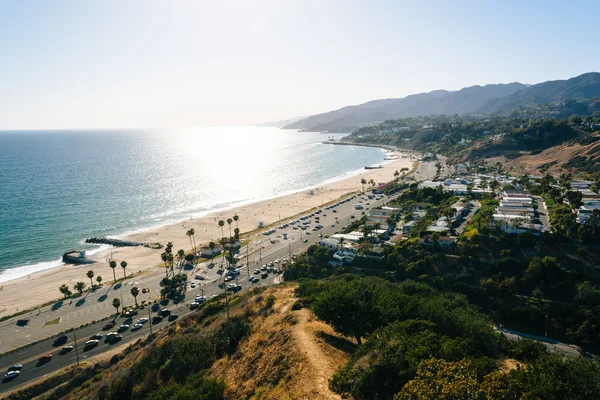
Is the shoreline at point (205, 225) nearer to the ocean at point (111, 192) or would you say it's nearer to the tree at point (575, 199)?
the ocean at point (111, 192)

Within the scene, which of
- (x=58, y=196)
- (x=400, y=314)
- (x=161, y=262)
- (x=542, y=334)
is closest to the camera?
(x=400, y=314)

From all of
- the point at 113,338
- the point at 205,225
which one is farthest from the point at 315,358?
the point at 205,225

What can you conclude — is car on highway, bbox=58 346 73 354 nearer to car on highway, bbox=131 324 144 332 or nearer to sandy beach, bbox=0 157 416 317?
car on highway, bbox=131 324 144 332

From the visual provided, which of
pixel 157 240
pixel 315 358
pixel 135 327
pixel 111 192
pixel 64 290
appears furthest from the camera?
pixel 111 192

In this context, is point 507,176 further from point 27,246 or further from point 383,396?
point 27,246

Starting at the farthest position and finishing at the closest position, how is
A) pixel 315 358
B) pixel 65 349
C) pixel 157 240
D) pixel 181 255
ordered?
pixel 157 240 < pixel 181 255 < pixel 65 349 < pixel 315 358

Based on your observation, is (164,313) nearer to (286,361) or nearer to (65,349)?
(65,349)

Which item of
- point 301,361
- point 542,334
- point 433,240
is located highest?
point 301,361

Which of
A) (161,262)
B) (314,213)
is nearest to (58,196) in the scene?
(161,262)

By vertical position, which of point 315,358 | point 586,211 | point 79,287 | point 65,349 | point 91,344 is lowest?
point 91,344
